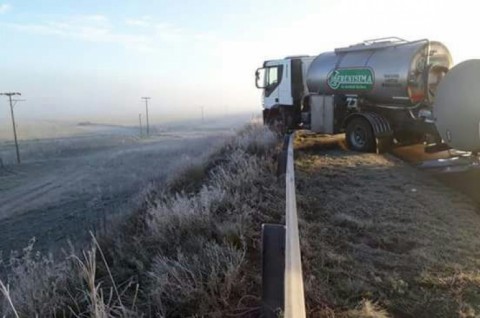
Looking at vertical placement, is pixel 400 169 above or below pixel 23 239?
above

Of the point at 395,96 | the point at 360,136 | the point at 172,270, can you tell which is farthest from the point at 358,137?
the point at 172,270

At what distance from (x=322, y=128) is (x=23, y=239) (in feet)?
37.4

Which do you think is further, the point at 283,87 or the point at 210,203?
the point at 283,87

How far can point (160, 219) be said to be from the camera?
19.9ft

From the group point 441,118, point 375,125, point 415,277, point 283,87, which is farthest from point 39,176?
point 415,277

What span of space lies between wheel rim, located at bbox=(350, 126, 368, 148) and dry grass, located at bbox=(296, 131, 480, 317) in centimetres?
471

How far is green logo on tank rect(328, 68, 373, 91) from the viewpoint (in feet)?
48.3

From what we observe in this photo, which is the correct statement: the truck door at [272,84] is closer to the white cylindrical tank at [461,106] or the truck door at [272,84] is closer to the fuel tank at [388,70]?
the fuel tank at [388,70]

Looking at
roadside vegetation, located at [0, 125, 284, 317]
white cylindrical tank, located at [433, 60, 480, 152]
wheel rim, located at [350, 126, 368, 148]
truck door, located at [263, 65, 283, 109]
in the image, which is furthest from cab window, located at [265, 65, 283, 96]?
roadside vegetation, located at [0, 125, 284, 317]

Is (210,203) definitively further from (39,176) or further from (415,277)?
(39,176)

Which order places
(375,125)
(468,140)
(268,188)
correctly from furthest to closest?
(375,125) < (468,140) < (268,188)

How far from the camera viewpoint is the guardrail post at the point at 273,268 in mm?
3090

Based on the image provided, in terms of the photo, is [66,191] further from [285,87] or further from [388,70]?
[388,70]

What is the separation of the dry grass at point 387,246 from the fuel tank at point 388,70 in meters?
4.46
